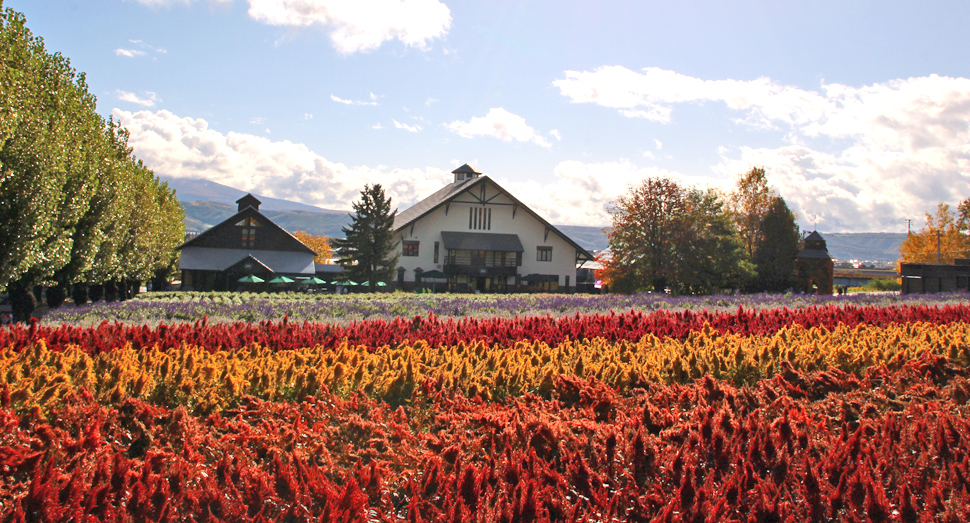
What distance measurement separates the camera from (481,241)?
5506cm

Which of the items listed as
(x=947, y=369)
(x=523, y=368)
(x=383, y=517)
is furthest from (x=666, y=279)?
(x=383, y=517)

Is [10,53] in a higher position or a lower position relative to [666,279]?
higher

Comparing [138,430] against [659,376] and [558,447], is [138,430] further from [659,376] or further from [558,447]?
[659,376]

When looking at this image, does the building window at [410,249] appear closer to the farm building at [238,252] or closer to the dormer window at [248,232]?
the farm building at [238,252]

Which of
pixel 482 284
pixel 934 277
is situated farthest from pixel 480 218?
pixel 934 277

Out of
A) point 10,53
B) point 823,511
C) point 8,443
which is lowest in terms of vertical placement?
point 823,511

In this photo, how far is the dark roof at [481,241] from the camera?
53.8 metres

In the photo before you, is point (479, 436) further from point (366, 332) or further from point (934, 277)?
point (934, 277)

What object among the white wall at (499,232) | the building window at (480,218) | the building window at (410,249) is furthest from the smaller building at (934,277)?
the building window at (410,249)

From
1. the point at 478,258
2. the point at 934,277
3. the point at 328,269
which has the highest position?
the point at 478,258

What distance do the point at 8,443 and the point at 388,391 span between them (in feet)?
9.33

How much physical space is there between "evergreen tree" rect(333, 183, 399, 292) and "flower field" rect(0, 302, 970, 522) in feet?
138

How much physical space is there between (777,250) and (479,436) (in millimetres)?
51318

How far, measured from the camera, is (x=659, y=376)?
6316mm
